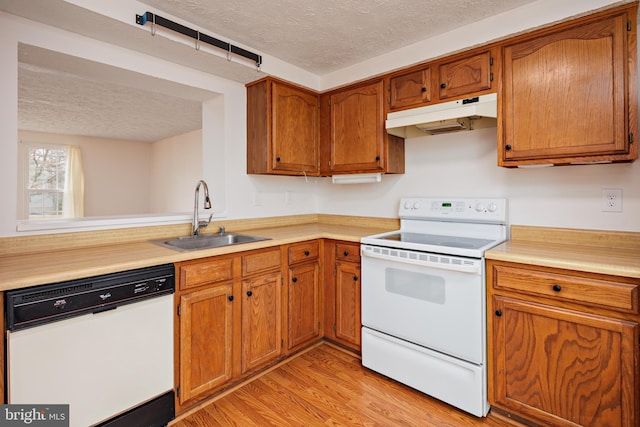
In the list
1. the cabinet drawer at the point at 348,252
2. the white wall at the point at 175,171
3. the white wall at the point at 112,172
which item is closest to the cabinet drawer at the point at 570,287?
the cabinet drawer at the point at 348,252

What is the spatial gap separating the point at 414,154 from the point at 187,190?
4729 millimetres

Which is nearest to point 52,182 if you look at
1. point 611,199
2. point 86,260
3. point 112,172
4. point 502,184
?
point 112,172

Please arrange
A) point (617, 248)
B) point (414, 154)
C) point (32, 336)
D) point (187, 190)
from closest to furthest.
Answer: point (32, 336)
point (617, 248)
point (414, 154)
point (187, 190)

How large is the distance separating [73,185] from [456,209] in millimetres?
6882

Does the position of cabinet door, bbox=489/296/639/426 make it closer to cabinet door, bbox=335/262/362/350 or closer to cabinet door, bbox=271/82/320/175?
cabinet door, bbox=335/262/362/350

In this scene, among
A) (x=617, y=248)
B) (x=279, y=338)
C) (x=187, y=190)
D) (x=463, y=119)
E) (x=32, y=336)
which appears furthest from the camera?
(x=187, y=190)

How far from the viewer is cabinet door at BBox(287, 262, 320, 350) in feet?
7.41

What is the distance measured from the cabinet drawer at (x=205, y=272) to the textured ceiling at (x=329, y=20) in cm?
141

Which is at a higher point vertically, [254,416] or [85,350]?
[85,350]

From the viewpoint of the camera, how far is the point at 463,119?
6.72 feet

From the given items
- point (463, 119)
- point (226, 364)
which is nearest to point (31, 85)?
point (226, 364)

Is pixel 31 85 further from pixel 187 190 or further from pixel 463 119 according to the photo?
pixel 463 119

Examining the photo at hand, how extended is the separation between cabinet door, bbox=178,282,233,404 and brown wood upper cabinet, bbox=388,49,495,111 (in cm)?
172

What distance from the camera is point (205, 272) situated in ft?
5.75
